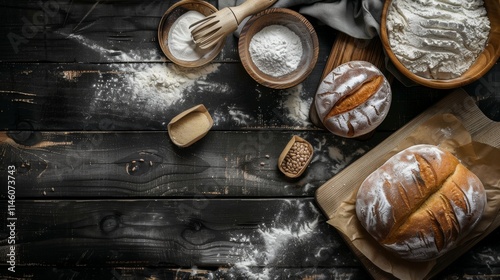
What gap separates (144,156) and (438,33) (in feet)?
3.66

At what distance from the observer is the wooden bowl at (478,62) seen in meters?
1.61

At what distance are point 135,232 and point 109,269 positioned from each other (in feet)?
0.54

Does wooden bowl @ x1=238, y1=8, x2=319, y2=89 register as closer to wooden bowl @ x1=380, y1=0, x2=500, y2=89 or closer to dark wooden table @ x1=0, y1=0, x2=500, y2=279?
dark wooden table @ x1=0, y1=0, x2=500, y2=279

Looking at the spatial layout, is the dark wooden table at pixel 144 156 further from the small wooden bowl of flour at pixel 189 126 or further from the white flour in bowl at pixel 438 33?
the white flour in bowl at pixel 438 33

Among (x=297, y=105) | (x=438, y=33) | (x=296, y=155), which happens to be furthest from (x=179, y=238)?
(x=438, y=33)

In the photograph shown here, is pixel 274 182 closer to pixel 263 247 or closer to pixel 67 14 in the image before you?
pixel 263 247

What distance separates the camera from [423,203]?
159 centimetres

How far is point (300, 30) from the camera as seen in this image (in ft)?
5.72

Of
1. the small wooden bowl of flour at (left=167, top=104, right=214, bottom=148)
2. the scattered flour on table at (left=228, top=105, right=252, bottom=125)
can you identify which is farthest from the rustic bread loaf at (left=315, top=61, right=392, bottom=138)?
the small wooden bowl of flour at (left=167, top=104, right=214, bottom=148)

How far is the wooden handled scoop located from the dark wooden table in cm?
→ 16

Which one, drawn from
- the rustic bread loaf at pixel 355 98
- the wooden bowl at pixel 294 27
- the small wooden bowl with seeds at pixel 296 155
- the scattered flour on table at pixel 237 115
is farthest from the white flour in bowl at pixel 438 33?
the scattered flour on table at pixel 237 115

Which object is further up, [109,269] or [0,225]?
[0,225]

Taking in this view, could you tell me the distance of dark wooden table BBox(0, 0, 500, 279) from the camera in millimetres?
1807

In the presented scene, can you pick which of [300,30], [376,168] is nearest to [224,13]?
[300,30]
